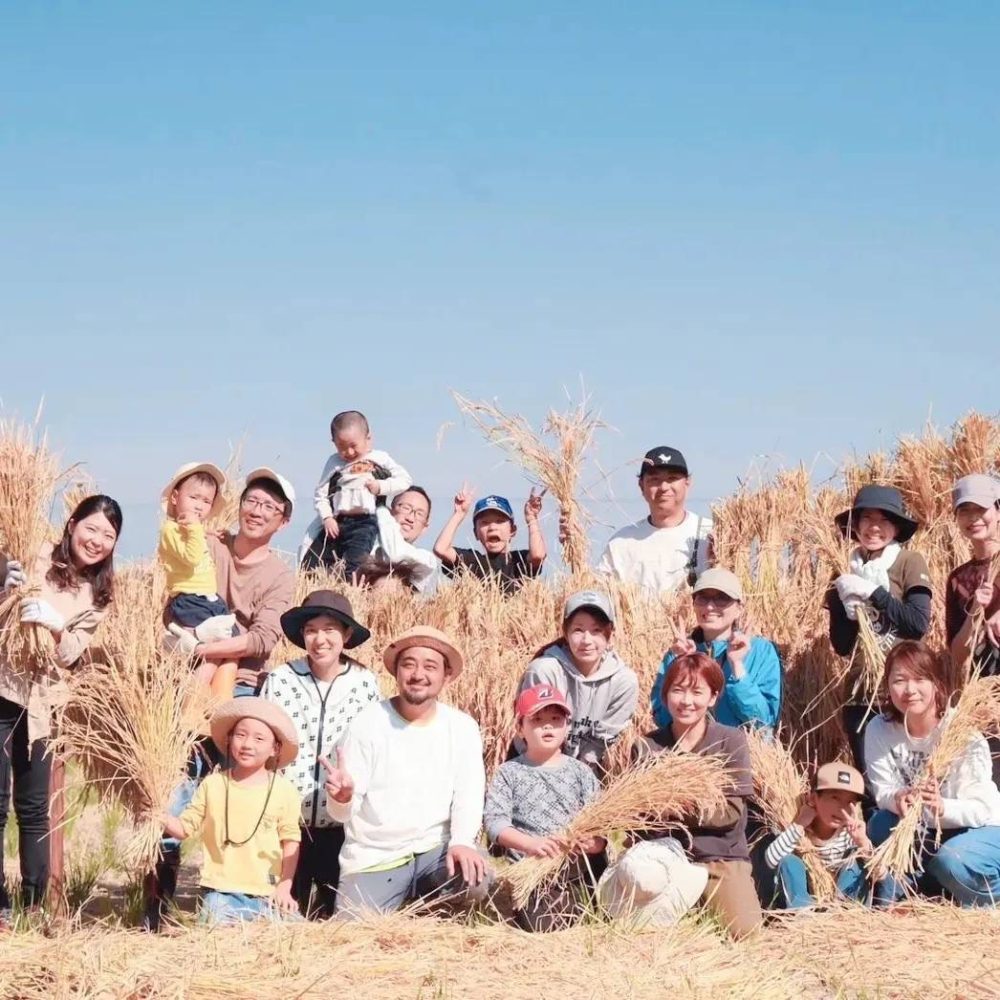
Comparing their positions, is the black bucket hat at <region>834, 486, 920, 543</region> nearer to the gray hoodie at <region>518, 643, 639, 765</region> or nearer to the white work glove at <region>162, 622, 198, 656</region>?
the gray hoodie at <region>518, 643, 639, 765</region>

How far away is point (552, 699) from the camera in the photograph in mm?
5230

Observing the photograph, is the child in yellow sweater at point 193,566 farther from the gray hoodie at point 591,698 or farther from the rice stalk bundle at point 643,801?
the rice stalk bundle at point 643,801

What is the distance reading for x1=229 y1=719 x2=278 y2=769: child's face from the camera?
5133 millimetres

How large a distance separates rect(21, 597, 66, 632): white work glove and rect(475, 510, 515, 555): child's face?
2.92 metres

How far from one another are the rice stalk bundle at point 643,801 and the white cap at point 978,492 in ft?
5.50

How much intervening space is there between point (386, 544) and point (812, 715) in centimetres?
256

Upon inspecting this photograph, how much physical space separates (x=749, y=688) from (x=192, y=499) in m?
2.53

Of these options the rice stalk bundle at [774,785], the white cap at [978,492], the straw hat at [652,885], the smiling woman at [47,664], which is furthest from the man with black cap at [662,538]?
the smiling woman at [47,664]

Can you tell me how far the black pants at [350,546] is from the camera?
7781 millimetres

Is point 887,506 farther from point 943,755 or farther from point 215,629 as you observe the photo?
point 215,629

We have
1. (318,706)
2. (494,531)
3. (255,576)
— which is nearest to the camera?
(318,706)

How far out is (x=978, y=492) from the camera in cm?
583

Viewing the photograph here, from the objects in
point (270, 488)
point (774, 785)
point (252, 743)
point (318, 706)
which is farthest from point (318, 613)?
point (774, 785)

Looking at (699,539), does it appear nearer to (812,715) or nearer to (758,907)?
(812,715)
